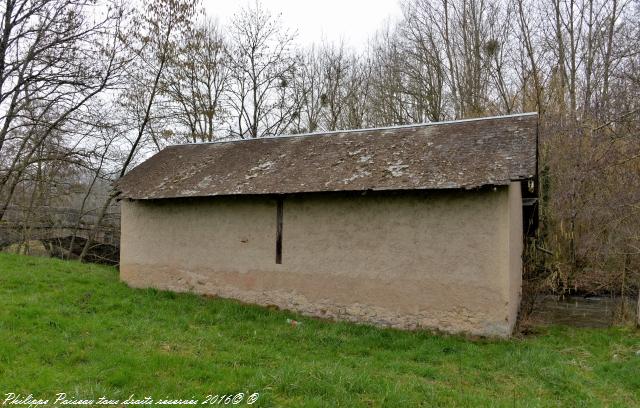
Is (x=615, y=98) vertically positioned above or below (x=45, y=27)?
below

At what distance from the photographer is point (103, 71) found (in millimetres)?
16797

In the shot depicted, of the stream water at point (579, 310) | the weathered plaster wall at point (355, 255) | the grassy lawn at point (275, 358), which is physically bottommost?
the stream water at point (579, 310)

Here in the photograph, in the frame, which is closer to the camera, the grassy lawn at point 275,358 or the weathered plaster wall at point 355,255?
the grassy lawn at point 275,358

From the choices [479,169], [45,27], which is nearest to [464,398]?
[479,169]

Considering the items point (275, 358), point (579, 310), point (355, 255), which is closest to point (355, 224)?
point (355, 255)

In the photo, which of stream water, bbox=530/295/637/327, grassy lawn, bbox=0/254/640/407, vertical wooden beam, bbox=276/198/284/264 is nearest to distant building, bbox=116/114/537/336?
vertical wooden beam, bbox=276/198/284/264

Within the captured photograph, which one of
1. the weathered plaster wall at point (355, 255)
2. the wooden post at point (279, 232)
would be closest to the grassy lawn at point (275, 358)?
the weathered plaster wall at point (355, 255)

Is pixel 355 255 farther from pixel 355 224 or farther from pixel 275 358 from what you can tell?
pixel 275 358

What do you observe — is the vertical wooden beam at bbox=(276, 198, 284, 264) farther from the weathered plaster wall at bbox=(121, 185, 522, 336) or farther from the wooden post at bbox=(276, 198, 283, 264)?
the weathered plaster wall at bbox=(121, 185, 522, 336)

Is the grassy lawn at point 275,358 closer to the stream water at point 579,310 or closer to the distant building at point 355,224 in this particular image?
the distant building at point 355,224

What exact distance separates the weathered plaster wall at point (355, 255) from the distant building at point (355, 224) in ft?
0.07

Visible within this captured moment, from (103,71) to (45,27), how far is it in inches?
88.4

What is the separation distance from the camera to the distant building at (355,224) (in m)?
8.21

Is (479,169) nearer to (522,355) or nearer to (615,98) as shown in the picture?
(522,355)
